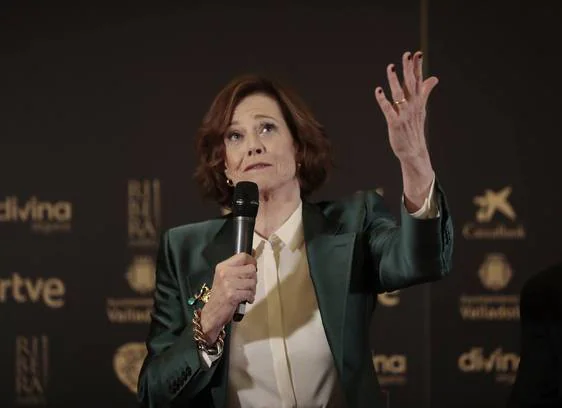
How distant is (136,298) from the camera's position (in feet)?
10.5

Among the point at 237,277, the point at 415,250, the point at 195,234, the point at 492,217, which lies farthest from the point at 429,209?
the point at 492,217

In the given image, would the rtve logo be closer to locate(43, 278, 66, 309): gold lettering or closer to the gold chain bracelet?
locate(43, 278, 66, 309): gold lettering

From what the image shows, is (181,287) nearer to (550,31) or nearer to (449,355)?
(449,355)

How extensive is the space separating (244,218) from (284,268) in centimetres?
25

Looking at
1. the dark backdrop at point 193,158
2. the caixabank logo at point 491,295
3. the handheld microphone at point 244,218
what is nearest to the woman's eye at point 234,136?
the handheld microphone at point 244,218

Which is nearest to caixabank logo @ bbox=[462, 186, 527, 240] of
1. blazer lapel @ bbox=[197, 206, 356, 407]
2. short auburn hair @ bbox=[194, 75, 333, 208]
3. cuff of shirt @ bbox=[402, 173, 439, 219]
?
short auburn hair @ bbox=[194, 75, 333, 208]

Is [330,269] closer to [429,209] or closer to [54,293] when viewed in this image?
[429,209]

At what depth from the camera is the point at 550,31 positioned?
10.6 feet

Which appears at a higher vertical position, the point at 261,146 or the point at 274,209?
the point at 261,146

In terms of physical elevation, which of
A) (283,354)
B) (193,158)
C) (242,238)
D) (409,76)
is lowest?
(283,354)

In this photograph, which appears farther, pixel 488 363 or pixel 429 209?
pixel 488 363

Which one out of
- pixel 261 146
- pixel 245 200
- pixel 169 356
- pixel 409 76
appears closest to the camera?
pixel 409 76

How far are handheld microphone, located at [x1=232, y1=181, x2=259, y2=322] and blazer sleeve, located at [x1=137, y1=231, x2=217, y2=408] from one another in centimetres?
15

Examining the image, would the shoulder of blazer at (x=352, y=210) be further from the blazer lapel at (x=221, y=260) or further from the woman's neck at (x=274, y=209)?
the blazer lapel at (x=221, y=260)
